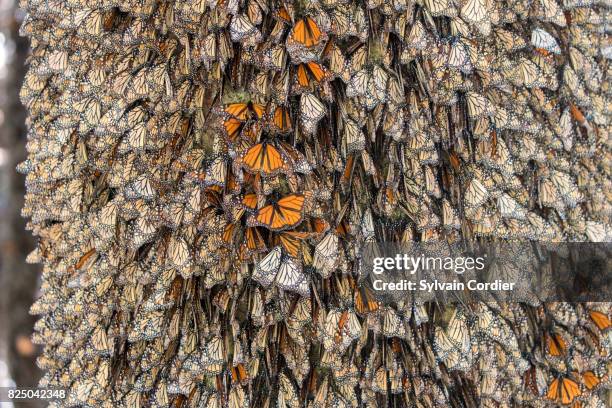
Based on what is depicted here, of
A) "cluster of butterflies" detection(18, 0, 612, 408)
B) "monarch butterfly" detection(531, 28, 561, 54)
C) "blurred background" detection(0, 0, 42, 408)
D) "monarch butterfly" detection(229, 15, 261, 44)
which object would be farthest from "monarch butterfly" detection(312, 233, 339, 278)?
"blurred background" detection(0, 0, 42, 408)

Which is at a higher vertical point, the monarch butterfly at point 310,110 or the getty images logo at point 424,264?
the monarch butterfly at point 310,110

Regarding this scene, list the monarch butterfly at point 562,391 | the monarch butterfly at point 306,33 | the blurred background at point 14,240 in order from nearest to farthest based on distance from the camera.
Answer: the monarch butterfly at point 306,33, the monarch butterfly at point 562,391, the blurred background at point 14,240

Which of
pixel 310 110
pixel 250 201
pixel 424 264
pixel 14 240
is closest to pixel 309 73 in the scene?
pixel 310 110

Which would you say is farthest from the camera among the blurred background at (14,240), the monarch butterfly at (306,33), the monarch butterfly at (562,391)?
the blurred background at (14,240)

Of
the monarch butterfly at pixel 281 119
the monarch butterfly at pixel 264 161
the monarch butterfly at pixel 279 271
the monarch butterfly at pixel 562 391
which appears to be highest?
the monarch butterfly at pixel 281 119

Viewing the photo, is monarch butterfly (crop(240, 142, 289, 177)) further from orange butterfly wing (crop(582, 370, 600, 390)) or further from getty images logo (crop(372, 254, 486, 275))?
orange butterfly wing (crop(582, 370, 600, 390))

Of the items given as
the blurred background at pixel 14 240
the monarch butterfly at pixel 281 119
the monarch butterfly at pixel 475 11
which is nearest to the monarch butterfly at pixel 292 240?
the monarch butterfly at pixel 281 119

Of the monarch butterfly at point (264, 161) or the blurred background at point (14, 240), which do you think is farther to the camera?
the blurred background at point (14, 240)

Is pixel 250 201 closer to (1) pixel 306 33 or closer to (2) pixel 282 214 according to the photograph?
(2) pixel 282 214

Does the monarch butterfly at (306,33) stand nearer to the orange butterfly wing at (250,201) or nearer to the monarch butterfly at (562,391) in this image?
the orange butterfly wing at (250,201)
